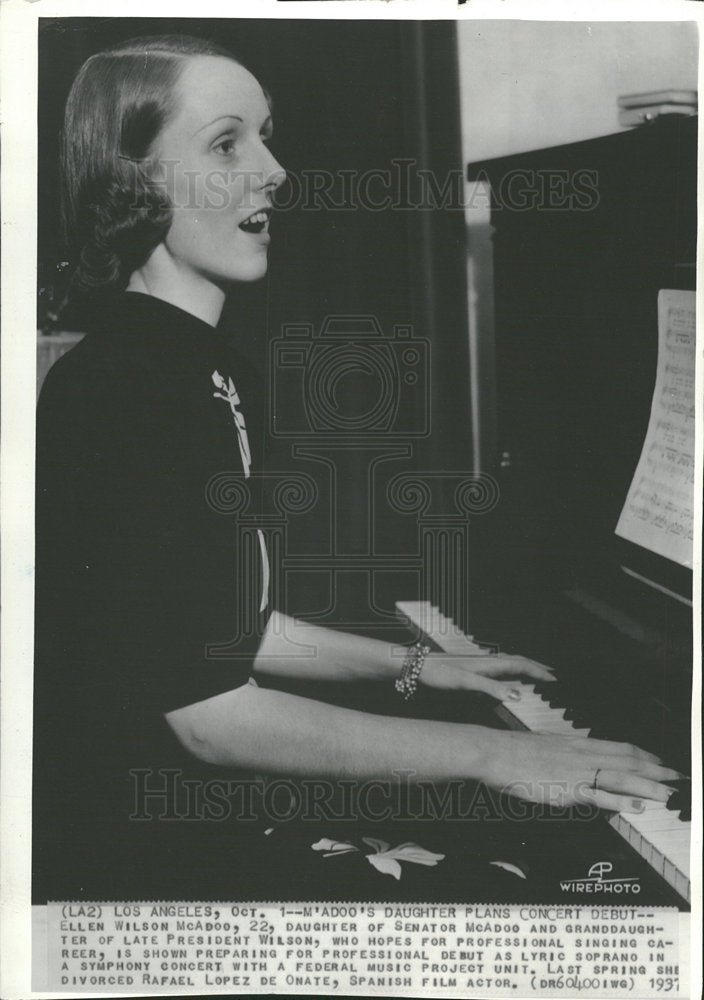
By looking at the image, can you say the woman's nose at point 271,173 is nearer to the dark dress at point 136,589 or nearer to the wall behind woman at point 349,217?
the wall behind woman at point 349,217

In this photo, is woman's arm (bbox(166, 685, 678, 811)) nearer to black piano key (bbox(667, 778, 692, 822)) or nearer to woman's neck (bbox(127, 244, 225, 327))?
black piano key (bbox(667, 778, 692, 822))

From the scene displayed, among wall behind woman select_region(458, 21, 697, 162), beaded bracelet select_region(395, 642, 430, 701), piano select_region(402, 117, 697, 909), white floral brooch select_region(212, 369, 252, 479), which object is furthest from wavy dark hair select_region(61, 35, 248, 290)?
beaded bracelet select_region(395, 642, 430, 701)

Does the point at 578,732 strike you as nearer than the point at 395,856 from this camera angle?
Yes

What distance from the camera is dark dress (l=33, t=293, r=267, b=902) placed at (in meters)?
1.70

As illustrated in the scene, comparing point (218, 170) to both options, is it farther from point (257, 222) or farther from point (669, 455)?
point (669, 455)

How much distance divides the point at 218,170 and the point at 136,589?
741 millimetres

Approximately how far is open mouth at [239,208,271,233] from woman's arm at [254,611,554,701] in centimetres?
67

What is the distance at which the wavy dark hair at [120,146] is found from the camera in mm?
1676

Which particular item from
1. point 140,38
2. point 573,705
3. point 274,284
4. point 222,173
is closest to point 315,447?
point 274,284

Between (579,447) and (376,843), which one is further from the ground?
(579,447)

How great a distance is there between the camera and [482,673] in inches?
67.2

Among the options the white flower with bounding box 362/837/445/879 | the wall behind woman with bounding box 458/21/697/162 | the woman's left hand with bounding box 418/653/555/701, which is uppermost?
the wall behind woman with bounding box 458/21/697/162

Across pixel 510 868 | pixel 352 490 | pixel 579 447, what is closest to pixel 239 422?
pixel 352 490
